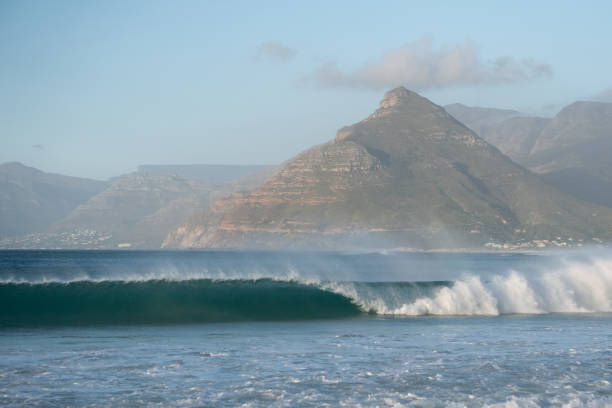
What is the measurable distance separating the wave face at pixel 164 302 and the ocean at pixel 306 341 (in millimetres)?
98

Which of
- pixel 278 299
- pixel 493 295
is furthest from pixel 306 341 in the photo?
pixel 493 295

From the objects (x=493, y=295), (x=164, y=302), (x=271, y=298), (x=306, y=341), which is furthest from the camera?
(x=493, y=295)

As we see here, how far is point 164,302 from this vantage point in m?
31.4

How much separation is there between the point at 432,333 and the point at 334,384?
9.60 metres

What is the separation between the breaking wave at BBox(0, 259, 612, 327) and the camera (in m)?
29.1

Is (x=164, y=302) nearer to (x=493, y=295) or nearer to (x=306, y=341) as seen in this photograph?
(x=306, y=341)

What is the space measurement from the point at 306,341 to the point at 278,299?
11493 mm

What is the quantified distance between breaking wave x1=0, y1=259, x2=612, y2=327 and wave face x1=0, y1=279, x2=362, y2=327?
1.6 inches

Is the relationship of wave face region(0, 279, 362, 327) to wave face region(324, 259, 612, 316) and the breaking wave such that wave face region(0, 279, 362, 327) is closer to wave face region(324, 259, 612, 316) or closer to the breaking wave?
the breaking wave

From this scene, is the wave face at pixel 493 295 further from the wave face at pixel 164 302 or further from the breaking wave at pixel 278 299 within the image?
the wave face at pixel 164 302

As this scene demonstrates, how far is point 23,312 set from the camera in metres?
28.2

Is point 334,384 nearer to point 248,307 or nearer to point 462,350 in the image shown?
point 462,350

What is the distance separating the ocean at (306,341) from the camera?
14.7 metres

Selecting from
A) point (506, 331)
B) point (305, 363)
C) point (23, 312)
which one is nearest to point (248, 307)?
point (23, 312)
